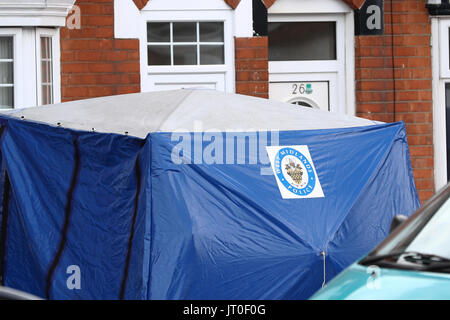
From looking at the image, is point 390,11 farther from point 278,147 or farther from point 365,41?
point 278,147

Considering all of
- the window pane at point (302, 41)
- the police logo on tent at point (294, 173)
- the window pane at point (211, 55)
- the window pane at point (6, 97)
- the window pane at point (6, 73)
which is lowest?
the police logo on tent at point (294, 173)

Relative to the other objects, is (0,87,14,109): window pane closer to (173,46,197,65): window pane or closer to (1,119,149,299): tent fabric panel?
(173,46,197,65): window pane

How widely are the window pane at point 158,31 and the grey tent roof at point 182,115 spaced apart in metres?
2.71

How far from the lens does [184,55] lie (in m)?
9.20

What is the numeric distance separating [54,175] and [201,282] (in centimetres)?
162

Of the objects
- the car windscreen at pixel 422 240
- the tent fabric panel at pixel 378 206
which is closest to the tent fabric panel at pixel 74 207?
the tent fabric panel at pixel 378 206

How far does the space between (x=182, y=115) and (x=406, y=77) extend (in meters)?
4.29

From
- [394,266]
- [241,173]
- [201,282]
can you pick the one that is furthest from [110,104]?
[394,266]

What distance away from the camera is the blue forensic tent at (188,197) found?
532cm

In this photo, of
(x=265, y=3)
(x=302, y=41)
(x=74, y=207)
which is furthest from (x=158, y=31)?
(x=74, y=207)

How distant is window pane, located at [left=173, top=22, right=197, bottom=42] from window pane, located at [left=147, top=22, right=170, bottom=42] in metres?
0.08

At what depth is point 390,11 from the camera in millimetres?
9414

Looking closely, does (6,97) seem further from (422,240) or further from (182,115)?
(422,240)

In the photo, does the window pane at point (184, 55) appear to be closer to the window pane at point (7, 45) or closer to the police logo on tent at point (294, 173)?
the window pane at point (7, 45)
